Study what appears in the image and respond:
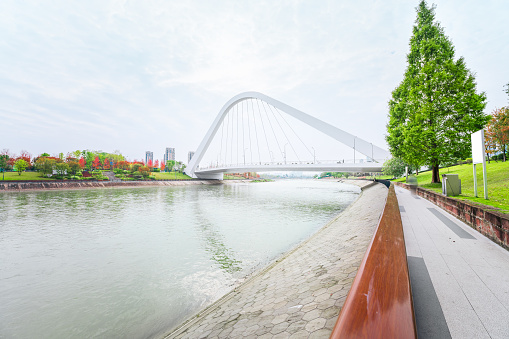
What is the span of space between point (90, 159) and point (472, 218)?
72101 mm

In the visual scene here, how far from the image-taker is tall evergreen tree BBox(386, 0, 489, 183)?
45.1 feet

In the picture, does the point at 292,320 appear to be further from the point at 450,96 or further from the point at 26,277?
the point at 450,96

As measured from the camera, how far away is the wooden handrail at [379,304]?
70cm

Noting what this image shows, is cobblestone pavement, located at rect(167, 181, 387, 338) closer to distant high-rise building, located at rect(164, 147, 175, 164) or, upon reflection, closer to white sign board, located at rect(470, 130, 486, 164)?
white sign board, located at rect(470, 130, 486, 164)

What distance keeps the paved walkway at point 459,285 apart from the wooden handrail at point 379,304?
752mm

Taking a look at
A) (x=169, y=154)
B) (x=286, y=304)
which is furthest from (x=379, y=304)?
(x=169, y=154)

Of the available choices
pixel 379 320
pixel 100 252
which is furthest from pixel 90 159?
pixel 379 320

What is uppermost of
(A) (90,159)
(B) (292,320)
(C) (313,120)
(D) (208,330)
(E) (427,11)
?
(E) (427,11)

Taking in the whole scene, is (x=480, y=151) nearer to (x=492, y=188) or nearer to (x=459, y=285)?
(x=492, y=188)

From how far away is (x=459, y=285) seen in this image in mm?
2240

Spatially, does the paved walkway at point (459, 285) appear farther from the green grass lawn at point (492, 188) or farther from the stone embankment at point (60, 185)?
the stone embankment at point (60, 185)

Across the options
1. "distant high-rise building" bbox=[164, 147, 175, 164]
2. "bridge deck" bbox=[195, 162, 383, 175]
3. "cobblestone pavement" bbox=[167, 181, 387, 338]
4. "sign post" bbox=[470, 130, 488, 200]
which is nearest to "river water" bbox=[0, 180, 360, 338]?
"cobblestone pavement" bbox=[167, 181, 387, 338]

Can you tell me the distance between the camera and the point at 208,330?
8.33 ft

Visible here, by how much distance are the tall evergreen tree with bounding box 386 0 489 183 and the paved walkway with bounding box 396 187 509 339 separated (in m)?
12.9
